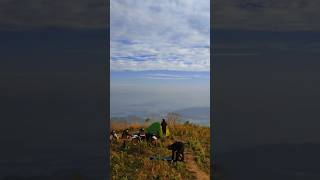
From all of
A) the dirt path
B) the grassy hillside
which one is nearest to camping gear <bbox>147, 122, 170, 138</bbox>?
the grassy hillside

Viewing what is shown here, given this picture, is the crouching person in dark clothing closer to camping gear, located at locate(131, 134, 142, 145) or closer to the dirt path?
the dirt path

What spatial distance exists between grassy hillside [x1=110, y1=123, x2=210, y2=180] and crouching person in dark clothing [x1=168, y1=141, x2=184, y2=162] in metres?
0.06

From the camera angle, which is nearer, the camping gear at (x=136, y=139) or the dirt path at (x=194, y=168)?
the dirt path at (x=194, y=168)

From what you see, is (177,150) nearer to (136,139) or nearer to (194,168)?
(194,168)

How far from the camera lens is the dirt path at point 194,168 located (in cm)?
578

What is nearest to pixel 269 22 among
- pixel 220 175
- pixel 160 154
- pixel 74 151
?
pixel 220 175

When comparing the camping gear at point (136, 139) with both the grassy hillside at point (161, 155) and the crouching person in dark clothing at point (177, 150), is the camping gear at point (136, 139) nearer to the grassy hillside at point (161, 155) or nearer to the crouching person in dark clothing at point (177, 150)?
the grassy hillside at point (161, 155)

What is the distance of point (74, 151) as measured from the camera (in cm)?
487

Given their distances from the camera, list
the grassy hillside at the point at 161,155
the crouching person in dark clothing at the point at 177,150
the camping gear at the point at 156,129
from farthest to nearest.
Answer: the camping gear at the point at 156,129
the crouching person in dark clothing at the point at 177,150
the grassy hillside at the point at 161,155

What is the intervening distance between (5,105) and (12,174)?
753mm

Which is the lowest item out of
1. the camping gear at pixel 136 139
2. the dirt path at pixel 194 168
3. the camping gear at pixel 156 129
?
the dirt path at pixel 194 168

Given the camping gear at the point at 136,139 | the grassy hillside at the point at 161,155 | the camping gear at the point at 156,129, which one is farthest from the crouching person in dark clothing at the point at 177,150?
the camping gear at the point at 136,139

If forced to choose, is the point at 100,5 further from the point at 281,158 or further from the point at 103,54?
the point at 281,158

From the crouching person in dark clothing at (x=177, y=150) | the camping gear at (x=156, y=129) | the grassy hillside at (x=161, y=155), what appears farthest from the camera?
the camping gear at (x=156, y=129)
